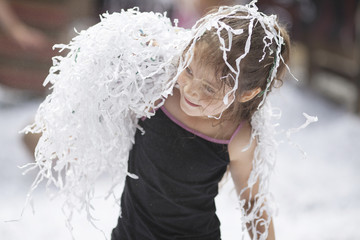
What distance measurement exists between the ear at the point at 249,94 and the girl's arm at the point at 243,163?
0.10 meters

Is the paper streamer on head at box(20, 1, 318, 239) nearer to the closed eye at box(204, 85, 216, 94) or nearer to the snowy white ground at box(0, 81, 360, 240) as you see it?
the closed eye at box(204, 85, 216, 94)

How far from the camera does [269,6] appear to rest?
141 inches

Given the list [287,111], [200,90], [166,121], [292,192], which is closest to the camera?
[200,90]

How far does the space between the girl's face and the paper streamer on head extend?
3 cm

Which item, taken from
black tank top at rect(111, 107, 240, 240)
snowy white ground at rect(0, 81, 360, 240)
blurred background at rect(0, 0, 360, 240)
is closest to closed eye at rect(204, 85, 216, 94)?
black tank top at rect(111, 107, 240, 240)

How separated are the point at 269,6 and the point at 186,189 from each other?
9.64ft

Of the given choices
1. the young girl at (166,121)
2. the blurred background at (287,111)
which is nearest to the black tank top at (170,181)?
the young girl at (166,121)

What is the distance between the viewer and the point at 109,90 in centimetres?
86

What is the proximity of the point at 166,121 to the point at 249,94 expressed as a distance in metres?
0.17

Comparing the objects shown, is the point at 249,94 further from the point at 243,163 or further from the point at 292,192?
the point at 292,192

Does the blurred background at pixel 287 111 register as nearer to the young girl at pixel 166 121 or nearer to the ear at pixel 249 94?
the young girl at pixel 166 121

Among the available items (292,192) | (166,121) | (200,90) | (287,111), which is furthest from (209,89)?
(287,111)

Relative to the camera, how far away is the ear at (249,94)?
0.81 metres

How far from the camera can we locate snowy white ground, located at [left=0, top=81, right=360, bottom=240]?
1.55 m
